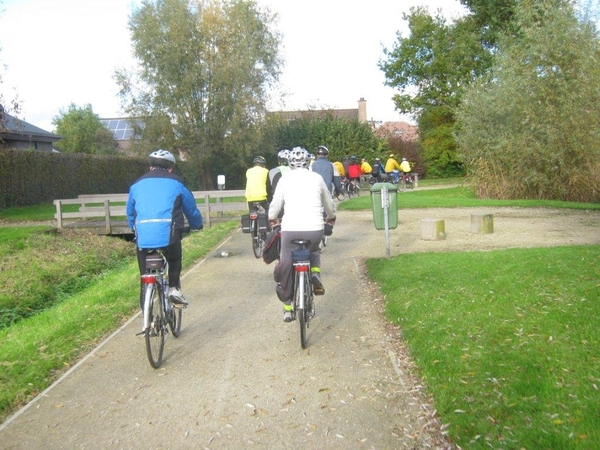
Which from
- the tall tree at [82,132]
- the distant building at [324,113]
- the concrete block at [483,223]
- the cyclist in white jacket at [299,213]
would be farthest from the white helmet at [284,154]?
the tall tree at [82,132]

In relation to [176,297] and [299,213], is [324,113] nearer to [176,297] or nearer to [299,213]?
[299,213]

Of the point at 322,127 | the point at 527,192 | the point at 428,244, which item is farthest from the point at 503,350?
the point at 322,127

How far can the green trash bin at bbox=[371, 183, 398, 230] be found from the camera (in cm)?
1184

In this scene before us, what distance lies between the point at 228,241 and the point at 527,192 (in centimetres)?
1450

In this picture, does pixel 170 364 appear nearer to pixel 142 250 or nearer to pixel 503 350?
pixel 142 250

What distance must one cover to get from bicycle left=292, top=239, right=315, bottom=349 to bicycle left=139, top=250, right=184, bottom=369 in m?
1.21

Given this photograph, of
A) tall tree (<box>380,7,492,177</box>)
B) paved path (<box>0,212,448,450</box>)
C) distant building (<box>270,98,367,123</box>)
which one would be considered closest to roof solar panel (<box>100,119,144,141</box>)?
distant building (<box>270,98,367,123</box>)

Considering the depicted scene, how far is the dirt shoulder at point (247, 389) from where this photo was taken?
4.55 meters

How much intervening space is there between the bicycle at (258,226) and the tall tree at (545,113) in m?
13.7

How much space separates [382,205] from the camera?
460 inches

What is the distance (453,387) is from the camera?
17.0ft

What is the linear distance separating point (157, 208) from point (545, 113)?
2036 cm

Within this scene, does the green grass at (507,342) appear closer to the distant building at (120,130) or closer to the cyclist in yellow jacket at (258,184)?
the cyclist in yellow jacket at (258,184)

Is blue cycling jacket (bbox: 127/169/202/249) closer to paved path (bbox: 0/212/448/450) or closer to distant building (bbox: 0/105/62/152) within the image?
paved path (bbox: 0/212/448/450)
